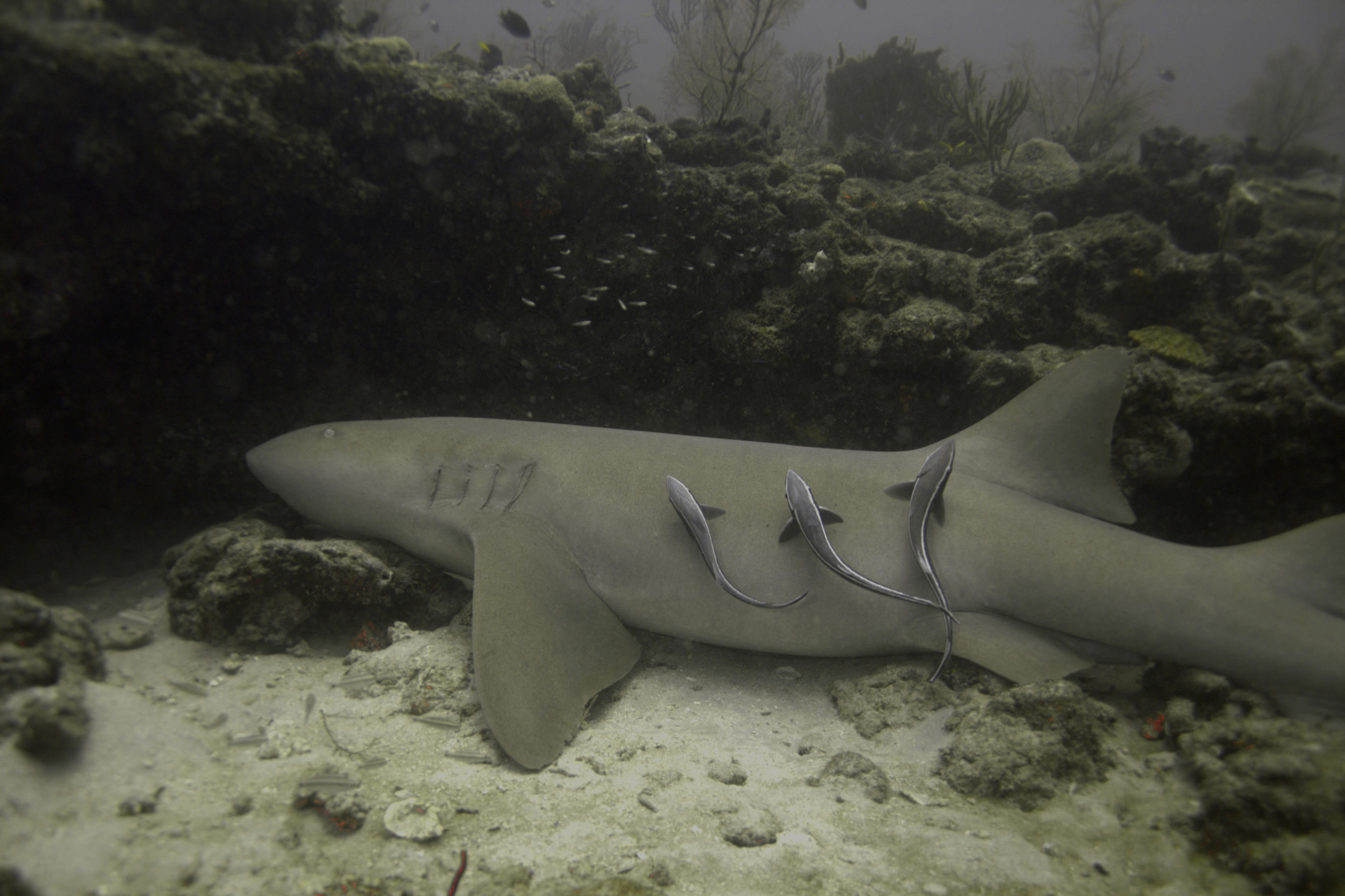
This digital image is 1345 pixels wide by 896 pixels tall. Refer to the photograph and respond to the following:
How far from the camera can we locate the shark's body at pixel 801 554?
2.77 metres

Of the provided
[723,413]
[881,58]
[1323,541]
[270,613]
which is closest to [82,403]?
[270,613]

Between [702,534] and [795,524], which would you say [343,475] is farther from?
[795,524]

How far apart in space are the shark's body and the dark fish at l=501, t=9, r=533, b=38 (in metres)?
7.63

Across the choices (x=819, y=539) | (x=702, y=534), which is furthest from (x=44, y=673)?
(x=819, y=539)

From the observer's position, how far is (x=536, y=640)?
2869 millimetres

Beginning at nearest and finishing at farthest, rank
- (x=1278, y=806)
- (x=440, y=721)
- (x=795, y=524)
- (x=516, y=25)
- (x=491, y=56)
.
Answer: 1. (x=1278, y=806)
2. (x=440, y=721)
3. (x=795, y=524)
4. (x=491, y=56)
5. (x=516, y=25)

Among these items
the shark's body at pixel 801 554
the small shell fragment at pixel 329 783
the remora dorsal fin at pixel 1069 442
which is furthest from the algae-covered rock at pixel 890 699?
the small shell fragment at pixel 329 783

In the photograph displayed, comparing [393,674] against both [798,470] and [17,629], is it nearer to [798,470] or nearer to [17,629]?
[17,629]

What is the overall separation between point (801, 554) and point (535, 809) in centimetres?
176

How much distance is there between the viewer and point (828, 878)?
2.00 meters

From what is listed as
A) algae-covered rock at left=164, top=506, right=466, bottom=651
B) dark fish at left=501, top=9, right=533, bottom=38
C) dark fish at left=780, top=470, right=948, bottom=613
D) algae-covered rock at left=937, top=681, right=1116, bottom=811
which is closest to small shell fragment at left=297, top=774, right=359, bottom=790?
algae-covered rock at left=164, top=506, right=466, bottom=651

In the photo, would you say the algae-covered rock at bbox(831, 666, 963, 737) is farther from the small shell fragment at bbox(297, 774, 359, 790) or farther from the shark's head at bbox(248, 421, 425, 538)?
the shark's head at bbox(248, 421, 425, 538)

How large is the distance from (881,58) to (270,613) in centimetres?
1496

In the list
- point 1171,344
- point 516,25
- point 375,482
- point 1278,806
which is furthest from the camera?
point 516,25
